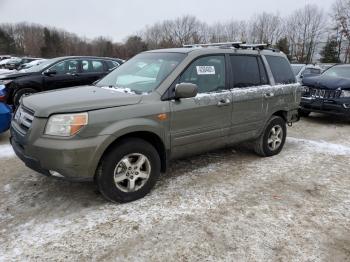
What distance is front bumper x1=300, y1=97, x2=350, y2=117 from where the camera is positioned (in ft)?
28.3

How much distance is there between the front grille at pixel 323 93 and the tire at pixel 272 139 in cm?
345

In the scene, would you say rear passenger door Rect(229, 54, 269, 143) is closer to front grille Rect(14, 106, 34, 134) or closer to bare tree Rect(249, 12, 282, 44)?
front grille Rect(14, 106, 34, 134)

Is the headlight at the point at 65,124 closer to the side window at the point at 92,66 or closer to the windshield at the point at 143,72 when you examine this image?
the windshield at the point at 143,72

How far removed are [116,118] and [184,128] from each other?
101cm

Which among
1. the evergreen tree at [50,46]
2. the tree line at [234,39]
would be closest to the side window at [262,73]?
the tree line at [234,39]

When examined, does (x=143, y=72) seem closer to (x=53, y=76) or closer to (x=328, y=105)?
(x=53, y=76)

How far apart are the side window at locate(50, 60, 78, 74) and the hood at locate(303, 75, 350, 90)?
649 centimetres

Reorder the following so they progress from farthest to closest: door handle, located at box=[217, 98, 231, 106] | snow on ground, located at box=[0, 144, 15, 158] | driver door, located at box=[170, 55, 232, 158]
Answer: snow on ground, located at box=[0, 144, 15, 158], door handle, located at box=[217, 98, 231, 106], driver door, located at box=[170, 55, 232, 158]

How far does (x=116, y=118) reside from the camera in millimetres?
3727

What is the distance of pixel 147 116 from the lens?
397cm

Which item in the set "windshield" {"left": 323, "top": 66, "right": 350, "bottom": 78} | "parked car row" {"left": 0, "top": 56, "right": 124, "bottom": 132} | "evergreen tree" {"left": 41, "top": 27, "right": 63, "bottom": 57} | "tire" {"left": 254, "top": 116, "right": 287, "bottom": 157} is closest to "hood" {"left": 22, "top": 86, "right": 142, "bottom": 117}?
"tire" {"left": 254, "top": 116, "right": 287, "bottom": 157}

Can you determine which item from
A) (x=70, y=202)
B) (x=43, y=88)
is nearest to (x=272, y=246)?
(x=70, y=202)

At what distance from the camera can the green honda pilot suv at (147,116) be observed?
140 inches

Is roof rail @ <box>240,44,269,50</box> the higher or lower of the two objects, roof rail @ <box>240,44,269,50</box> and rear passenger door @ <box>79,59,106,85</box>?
the higher
